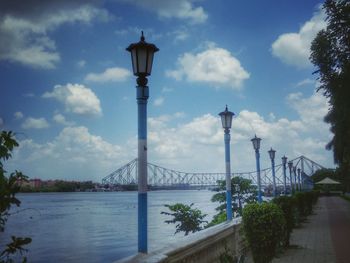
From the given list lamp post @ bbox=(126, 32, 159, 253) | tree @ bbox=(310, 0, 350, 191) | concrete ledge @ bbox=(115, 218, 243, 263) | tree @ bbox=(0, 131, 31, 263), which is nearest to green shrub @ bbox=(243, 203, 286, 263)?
concrete ledge @ bbox=(115, 218, 243, 263)

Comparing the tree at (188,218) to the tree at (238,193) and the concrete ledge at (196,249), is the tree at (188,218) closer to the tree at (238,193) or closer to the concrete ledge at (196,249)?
the tree at (238,193)

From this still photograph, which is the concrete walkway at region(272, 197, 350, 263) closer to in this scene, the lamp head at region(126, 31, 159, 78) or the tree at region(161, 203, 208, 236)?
the tree at region(161, 203, 208, 236)

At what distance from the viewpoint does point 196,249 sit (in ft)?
20.9

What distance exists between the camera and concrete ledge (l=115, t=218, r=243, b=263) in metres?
5.23

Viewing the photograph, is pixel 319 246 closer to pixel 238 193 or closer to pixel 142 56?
pixel 142 56

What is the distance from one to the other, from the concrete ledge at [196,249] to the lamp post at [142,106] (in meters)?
0.56

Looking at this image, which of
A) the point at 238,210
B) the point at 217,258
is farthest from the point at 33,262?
the point at 217,258

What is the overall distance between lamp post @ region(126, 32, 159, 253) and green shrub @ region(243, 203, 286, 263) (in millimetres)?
4023

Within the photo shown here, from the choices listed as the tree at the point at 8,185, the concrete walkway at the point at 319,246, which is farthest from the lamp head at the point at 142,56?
the concrete walkway at the point at 319,246

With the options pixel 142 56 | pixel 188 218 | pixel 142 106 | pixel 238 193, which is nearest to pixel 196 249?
pixel 142 106

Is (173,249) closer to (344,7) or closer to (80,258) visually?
(344,7)

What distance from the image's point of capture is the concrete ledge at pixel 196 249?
523 cm

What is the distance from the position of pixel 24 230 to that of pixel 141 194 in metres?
56.7

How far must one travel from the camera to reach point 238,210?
23.6m
